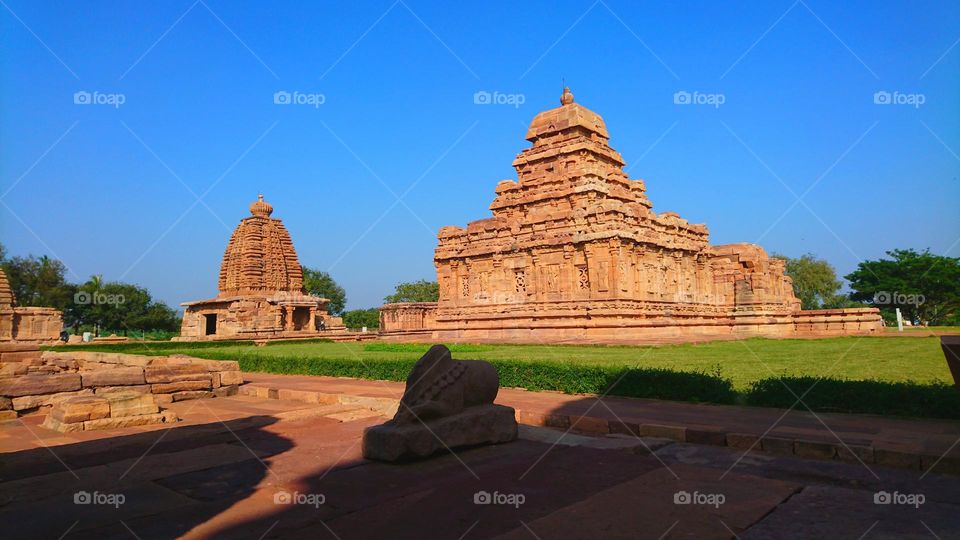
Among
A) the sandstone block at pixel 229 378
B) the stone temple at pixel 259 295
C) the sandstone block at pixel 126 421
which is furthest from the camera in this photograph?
the stone temple at pixel 259 295

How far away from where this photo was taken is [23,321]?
36438 millimetres

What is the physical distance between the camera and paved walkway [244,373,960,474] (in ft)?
18.2

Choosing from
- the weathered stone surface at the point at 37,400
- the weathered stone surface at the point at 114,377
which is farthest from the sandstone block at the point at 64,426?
the weathered stone surface at the point at 114,377

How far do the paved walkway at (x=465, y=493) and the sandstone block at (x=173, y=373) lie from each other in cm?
454

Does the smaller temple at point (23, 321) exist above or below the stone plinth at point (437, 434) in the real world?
above

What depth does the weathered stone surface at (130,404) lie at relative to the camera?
8727 millimetres

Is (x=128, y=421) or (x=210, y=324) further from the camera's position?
(x=210, y=324)

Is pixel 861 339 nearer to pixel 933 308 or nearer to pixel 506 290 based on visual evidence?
pixel 506 290

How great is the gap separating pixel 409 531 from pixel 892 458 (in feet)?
15.1

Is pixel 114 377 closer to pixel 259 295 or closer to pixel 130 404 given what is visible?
pixel 130 404

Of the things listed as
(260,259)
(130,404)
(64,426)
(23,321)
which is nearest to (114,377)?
(130,404)

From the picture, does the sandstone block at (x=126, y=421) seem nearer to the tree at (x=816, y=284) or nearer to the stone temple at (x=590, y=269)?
the stone temple at (x=590, y=269)

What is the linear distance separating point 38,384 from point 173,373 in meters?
2.27

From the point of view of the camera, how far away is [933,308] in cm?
4641
